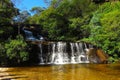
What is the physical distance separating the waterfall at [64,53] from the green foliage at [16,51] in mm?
3385

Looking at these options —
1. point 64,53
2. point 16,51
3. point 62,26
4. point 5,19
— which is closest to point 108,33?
point 64,53

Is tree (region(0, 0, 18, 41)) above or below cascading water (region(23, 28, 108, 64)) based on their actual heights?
above

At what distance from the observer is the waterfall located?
→ 29.3 metres

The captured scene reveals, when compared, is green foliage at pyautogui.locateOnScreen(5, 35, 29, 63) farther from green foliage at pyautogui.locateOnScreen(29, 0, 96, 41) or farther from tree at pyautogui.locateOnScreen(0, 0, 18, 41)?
green foliage at pyautogui.locateOnScreen(29, 0, 96, 41)

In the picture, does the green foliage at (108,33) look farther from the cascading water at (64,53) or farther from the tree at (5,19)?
the tree at (5,19)

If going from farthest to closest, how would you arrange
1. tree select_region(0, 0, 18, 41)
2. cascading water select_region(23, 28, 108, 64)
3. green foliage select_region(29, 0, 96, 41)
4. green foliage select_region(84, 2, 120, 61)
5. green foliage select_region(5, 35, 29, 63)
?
green foliage select_region(29, 0, 96, 41), green foliage select_region(84, 2, 120, 61), cascading water select_region(23, 28, 108, 64), tree select_region(0, 0, 18, 41), green foliage select_region(5, 35, 29, 63)

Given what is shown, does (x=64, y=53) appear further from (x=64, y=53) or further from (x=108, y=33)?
(x=108, y=33)

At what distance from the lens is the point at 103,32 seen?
33.2 m

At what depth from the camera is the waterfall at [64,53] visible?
29269 millimetres

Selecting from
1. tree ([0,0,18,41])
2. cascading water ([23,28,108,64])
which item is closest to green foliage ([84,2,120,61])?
cascading water ([23,28,108,64])

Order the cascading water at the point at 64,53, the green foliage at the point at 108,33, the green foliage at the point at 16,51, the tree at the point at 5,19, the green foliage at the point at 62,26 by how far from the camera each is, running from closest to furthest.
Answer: the green foliage at the point at 16,51 → the tree at the point at 5,19 → the cascading water at the point at 64,53 → the green foliage at the point at 108,33 → the green foliage at the point at 62,26

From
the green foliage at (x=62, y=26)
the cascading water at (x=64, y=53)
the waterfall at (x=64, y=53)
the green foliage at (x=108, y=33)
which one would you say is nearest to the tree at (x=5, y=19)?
the cascading water at (x=64, y=53)

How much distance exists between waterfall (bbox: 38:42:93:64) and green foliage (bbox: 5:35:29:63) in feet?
11.1

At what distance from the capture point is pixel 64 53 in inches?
1185
